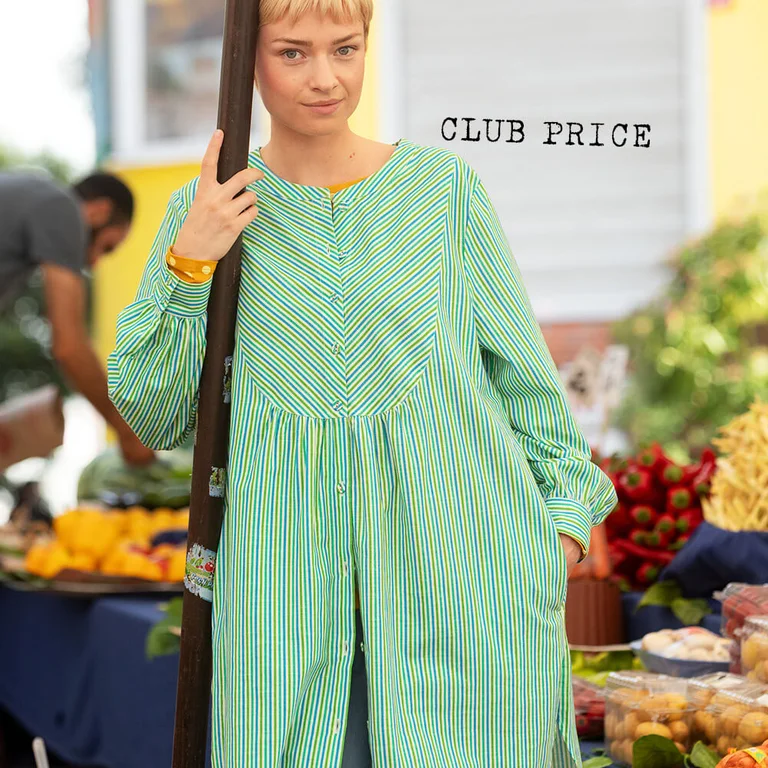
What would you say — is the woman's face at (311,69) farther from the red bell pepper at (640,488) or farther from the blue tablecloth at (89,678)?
the blue tablecloth at (89,678)

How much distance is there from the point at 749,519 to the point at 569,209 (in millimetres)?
4293

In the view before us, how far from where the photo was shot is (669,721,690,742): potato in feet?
6.68

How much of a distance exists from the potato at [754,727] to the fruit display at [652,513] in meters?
0.82

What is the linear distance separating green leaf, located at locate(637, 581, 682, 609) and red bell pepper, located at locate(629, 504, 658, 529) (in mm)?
213

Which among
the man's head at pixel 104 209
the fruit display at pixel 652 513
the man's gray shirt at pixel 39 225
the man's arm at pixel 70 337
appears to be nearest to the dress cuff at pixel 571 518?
the fruit display at pixel 652 513

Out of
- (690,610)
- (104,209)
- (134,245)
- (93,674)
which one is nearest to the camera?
(690,610)

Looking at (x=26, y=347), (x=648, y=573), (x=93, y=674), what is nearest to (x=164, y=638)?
(x=93, y=674)

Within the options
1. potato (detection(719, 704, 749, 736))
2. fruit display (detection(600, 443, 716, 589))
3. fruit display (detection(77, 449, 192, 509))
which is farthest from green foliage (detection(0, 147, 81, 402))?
potato (detection(719, 704, 749, 736))

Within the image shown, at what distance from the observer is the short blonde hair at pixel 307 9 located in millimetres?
1462

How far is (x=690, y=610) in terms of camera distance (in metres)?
2.52

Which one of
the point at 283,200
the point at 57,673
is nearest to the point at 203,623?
the point at 283,200

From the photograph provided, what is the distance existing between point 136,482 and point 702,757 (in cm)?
303

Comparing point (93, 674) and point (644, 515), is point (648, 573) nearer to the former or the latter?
point (644, 515)

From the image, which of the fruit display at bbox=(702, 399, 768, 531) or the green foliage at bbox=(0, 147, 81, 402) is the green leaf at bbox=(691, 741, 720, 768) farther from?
the green foliage at bbox=(0, 147, 81, 402)
